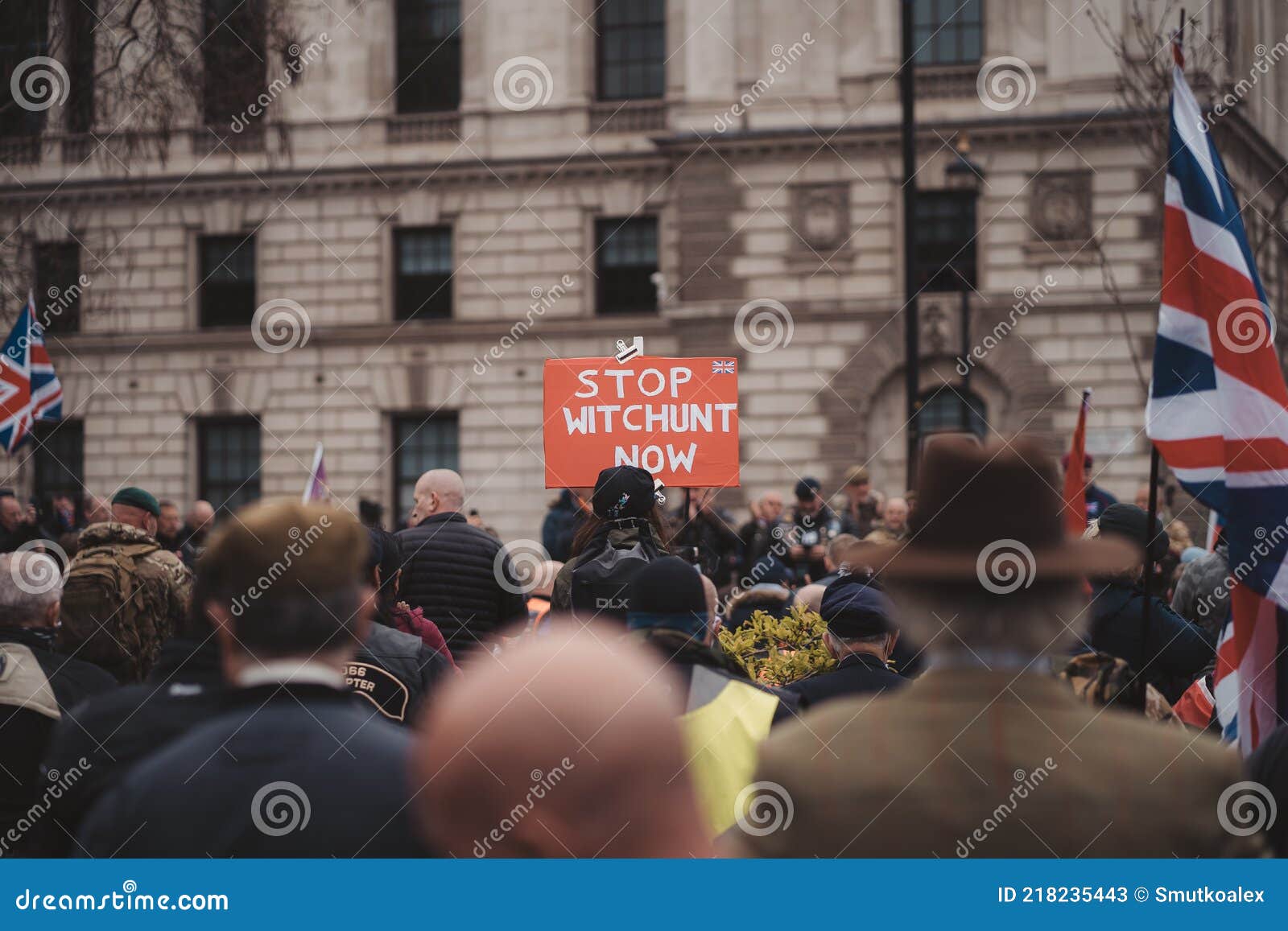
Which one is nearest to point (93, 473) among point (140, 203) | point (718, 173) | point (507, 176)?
point (140, 203)

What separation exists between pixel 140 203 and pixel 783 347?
41.9ft

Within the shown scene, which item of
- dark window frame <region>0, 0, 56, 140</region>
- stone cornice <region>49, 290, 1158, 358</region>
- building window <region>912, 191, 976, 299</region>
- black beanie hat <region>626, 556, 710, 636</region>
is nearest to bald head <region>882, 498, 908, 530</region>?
black beanie hat <region>626, 556, 710, 636</region>

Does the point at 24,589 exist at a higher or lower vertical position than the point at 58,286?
lower

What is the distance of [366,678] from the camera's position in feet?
15.7

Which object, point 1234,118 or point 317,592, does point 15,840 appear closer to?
point 317,592

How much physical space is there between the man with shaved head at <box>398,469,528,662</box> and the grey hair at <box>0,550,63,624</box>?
2189 millimetres

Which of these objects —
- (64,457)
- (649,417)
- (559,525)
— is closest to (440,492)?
(649,417)

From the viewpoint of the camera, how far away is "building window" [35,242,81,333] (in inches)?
677

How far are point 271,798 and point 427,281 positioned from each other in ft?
80.5

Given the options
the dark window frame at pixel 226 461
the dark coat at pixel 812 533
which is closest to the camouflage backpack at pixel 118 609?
the dark coat at pixel 812 533

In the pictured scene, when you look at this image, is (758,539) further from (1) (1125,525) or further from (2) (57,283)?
(2) (57,283)

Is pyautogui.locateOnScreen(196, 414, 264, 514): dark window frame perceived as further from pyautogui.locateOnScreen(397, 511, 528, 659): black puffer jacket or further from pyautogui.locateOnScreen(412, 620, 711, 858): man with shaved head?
pyautogui.locateOnScreen(412, 620, 711, 858): man with shaved head

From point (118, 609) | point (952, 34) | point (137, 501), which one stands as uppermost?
point (952, 34)

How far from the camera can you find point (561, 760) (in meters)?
1.99
